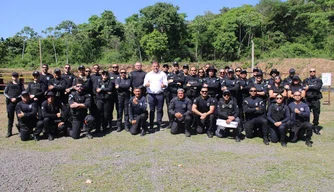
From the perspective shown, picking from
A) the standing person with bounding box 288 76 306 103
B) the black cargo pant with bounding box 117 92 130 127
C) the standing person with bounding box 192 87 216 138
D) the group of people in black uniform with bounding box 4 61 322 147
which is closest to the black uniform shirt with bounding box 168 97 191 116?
the group of people in black uniform with bounding box 4 61 322 147

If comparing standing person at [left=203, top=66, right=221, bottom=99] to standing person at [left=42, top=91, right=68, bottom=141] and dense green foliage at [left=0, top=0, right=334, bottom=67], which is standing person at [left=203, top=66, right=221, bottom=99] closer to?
standing person at [left=42, top=91, right=68, bottom=141]

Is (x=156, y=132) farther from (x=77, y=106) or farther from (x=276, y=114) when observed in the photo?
(x=276, y=114)

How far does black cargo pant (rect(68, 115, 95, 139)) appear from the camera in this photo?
727 centimetres

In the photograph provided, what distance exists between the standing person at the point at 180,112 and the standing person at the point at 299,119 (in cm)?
252

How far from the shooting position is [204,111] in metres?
7.63

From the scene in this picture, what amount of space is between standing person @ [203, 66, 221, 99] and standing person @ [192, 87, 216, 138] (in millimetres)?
441

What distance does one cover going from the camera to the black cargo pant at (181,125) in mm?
7434

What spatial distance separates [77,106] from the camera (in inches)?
285

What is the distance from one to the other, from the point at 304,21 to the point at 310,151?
39.4 metres

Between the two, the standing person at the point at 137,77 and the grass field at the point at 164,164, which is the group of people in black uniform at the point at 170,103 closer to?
the standing person at the point at 137,77

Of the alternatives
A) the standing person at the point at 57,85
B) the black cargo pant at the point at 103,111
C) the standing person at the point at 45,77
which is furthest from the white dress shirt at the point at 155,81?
the standing person at the point at 45,77

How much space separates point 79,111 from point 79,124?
338 millimetres

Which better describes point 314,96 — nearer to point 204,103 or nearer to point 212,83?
point 212,83

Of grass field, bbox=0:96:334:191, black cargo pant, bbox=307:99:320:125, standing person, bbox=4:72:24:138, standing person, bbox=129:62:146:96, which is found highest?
standing person, bbox=129:62:146:96
